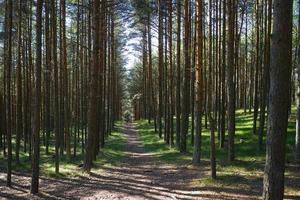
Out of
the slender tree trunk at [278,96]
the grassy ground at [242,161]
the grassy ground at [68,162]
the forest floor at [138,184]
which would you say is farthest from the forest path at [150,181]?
the slender tree trunk at [278,96]

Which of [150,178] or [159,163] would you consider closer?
[150,178]

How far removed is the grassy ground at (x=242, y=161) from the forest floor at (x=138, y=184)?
112 mm

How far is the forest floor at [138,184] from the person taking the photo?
10711 millimetres

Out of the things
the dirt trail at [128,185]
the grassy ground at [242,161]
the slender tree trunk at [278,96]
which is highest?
the slender tree trunk at [278,96]

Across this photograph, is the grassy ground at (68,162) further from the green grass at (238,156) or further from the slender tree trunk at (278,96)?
the slender tree trunk at (278,96)

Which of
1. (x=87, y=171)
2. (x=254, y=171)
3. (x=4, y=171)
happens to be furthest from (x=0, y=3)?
(x=254, y=171)

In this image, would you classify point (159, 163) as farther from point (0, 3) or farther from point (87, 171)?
point (0, 3)

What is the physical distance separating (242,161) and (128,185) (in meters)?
4.91

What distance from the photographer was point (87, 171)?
15.1 meters

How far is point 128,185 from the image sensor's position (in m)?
12.5

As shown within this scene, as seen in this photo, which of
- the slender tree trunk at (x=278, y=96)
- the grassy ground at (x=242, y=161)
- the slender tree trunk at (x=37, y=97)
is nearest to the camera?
the slender tree trunk at (x=278, y=96)

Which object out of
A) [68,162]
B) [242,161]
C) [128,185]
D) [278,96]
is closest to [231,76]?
[242,161]

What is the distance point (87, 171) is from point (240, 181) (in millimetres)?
6029

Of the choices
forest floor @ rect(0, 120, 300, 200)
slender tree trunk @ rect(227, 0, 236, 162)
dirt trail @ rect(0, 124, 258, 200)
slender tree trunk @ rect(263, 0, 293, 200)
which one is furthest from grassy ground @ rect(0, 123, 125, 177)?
slender tree trunk @ rect(263, 0, 293, 200)
